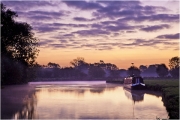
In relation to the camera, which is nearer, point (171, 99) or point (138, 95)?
point (171, 99)

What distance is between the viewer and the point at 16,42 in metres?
40.4

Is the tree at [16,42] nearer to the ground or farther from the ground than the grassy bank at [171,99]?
farther from the ground

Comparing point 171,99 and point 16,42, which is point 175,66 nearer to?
point 16,42

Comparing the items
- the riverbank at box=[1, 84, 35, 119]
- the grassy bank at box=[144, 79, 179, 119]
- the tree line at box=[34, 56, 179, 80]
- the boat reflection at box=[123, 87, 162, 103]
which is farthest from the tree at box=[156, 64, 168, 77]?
the boat reflection at box=[123, 87, 162, 103]

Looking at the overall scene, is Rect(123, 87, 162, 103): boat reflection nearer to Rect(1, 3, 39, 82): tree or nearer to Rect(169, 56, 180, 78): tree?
Rect(1, 3, 39, 82): tree

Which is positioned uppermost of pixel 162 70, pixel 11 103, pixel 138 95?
pixel 162 70

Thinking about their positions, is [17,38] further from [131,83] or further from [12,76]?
[131,83]

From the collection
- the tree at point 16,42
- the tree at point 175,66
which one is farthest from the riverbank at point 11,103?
the tree at point 175,66

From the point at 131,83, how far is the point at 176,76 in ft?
181

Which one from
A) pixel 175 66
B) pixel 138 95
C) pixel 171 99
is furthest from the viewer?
pixel 175 66

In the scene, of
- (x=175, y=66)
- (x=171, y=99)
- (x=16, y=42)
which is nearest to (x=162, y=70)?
(x=175, y=66)

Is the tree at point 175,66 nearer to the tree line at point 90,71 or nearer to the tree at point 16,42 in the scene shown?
the tree line at point 90,71

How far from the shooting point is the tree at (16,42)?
35.5 meters

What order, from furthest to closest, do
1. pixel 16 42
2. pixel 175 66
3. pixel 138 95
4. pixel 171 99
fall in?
pixel 175 66 → pixel 16 42 → pixel 138 95 → pixel 171 99
